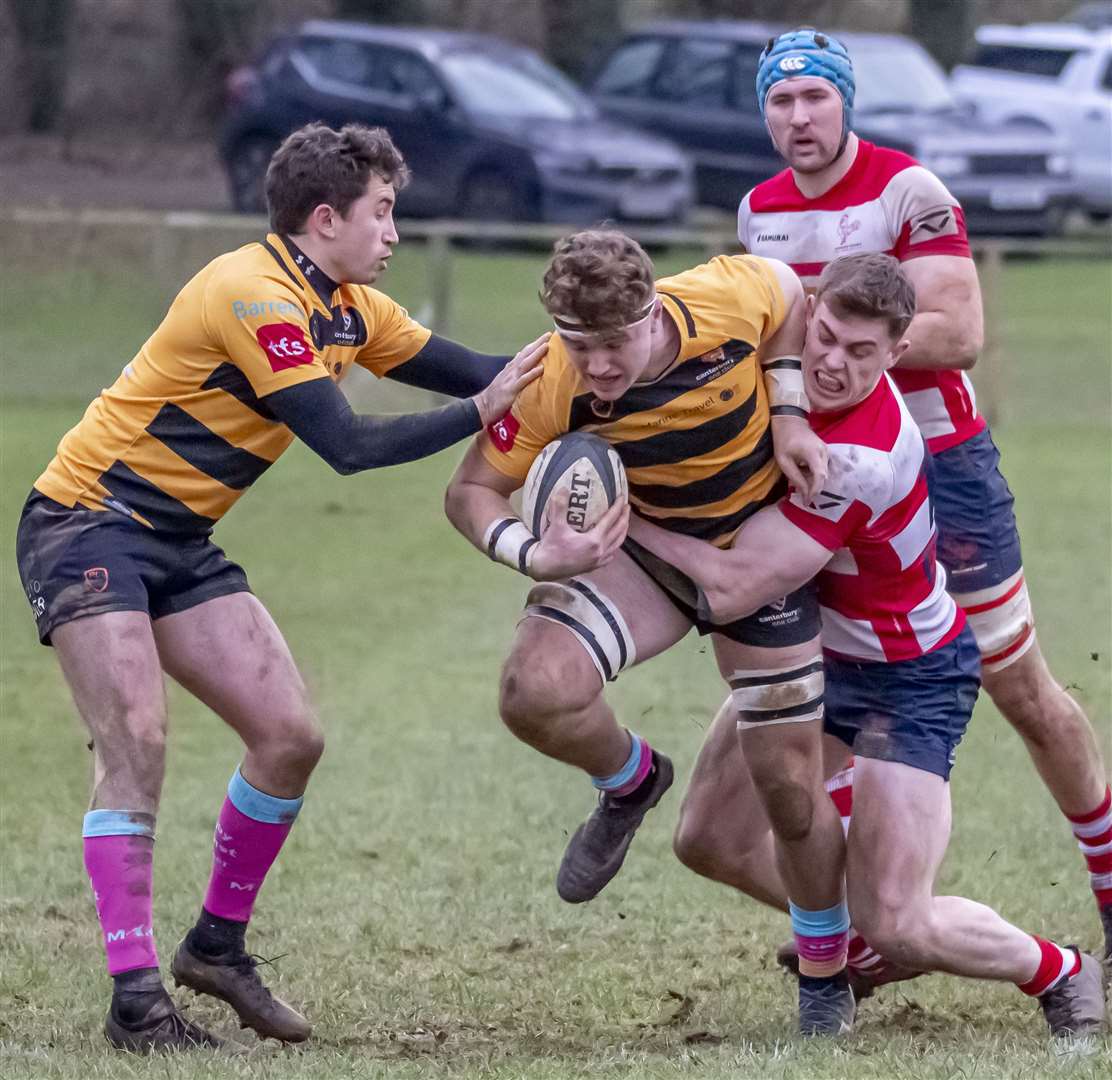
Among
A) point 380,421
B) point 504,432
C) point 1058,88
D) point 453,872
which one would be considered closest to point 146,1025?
point 380,421

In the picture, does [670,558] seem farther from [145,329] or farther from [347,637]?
[145,329]

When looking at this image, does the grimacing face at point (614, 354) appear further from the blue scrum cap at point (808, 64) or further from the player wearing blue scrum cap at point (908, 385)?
the blue scrum cap at point (808, 64)

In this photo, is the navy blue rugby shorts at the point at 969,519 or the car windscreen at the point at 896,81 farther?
the car windscreen at the point at 896,81

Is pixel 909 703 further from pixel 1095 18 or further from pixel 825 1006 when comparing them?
pixel 1095 18

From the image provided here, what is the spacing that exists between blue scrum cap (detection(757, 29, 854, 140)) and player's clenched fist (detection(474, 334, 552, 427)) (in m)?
1.05

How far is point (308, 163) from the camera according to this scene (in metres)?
4.82

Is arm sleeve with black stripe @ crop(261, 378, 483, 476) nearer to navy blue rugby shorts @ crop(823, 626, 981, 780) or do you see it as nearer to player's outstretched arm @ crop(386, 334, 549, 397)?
player's outstretched arm @ crop(386, 334, 549, 397)

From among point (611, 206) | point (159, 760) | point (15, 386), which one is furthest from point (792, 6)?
point (159, 760)

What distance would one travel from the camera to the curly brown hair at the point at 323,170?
4.82m

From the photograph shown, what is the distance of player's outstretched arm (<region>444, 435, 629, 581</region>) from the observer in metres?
4.62

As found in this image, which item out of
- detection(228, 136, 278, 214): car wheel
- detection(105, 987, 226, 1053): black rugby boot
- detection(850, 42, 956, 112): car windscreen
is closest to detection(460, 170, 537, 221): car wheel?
detection(228, 136, 278, 214): car wheel

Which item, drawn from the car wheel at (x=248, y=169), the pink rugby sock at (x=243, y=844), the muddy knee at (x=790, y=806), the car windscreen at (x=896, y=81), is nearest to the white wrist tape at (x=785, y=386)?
the muddy knee at (x=790, y=806)

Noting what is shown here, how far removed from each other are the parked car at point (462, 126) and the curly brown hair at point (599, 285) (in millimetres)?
14704

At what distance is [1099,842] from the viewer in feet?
18.7
